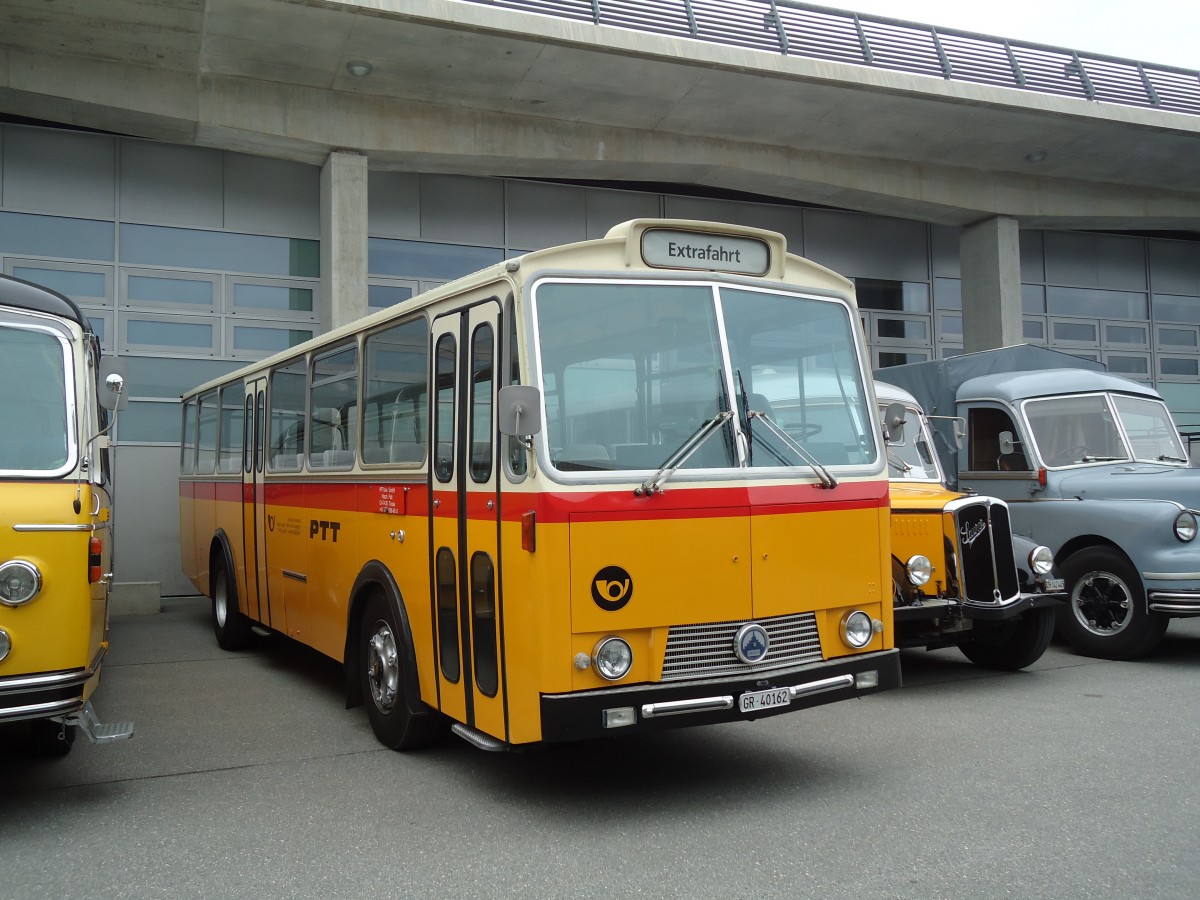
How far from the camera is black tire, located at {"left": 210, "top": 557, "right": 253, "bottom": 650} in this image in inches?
424

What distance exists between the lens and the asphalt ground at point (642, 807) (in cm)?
450

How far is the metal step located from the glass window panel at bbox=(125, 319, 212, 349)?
425 inches

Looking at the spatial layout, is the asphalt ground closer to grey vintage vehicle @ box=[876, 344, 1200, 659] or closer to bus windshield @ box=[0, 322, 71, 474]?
grey vintage vehicle @ box=[876, 344, 1200, 659]

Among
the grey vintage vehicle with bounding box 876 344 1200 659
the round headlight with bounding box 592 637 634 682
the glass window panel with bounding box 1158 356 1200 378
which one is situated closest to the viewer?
the round headlight with bounding box 592 637 634 682

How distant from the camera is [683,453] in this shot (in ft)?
18.1

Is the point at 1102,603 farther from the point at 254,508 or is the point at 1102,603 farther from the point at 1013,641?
the point at 254,508

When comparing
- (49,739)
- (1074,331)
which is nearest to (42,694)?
(49,739)

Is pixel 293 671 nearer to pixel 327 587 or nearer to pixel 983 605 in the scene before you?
pixel 327 587

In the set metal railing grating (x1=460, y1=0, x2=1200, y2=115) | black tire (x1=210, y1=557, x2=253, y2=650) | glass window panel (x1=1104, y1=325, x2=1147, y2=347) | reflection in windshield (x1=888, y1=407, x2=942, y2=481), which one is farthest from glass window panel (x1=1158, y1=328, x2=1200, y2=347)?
black tire (x1=210, y1=557, x2=253, y2=650)

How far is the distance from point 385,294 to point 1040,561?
36.9 ft

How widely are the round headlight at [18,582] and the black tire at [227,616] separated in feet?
18.2

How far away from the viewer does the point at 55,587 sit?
5293mm

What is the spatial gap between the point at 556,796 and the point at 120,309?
1204 centimetres

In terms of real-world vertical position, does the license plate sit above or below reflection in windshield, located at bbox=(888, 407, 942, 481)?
below
